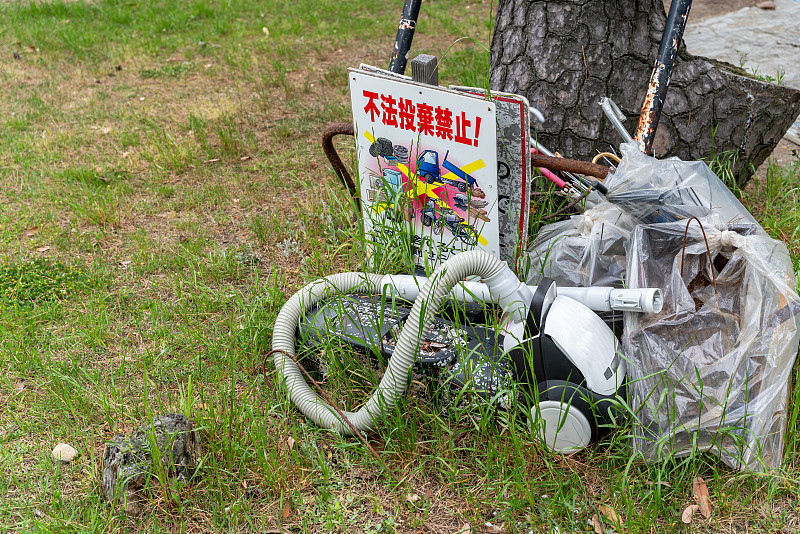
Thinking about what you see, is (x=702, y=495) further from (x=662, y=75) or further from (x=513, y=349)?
(x=662, y=75)

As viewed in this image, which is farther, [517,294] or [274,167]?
[274,167]

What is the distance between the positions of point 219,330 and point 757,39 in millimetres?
5092

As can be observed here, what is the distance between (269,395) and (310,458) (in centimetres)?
34

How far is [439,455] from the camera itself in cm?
206

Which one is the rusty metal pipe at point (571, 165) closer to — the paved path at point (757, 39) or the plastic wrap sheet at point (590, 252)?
the plastic wrap sheet at point (590, 252)

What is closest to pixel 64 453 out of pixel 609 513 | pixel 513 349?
pixel 513 349

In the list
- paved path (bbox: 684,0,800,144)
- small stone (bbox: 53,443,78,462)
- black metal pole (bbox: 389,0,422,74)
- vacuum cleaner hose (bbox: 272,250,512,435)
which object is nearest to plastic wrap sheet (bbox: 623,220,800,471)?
vacuum cleaner hose (bbox: 272,250,512,435)

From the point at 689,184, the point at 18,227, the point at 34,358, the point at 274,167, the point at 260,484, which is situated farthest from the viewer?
the point at 274,167

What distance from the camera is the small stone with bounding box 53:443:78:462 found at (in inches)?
84.2

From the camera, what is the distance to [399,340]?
202cm

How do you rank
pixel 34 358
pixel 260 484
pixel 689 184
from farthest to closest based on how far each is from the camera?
pixel 34 358, pixel 689 184, pixel 260 484

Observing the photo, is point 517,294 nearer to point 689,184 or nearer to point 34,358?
point 689,184

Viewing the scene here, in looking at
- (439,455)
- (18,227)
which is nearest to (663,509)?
(439,455)

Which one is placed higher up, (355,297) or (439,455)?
(355,297)
